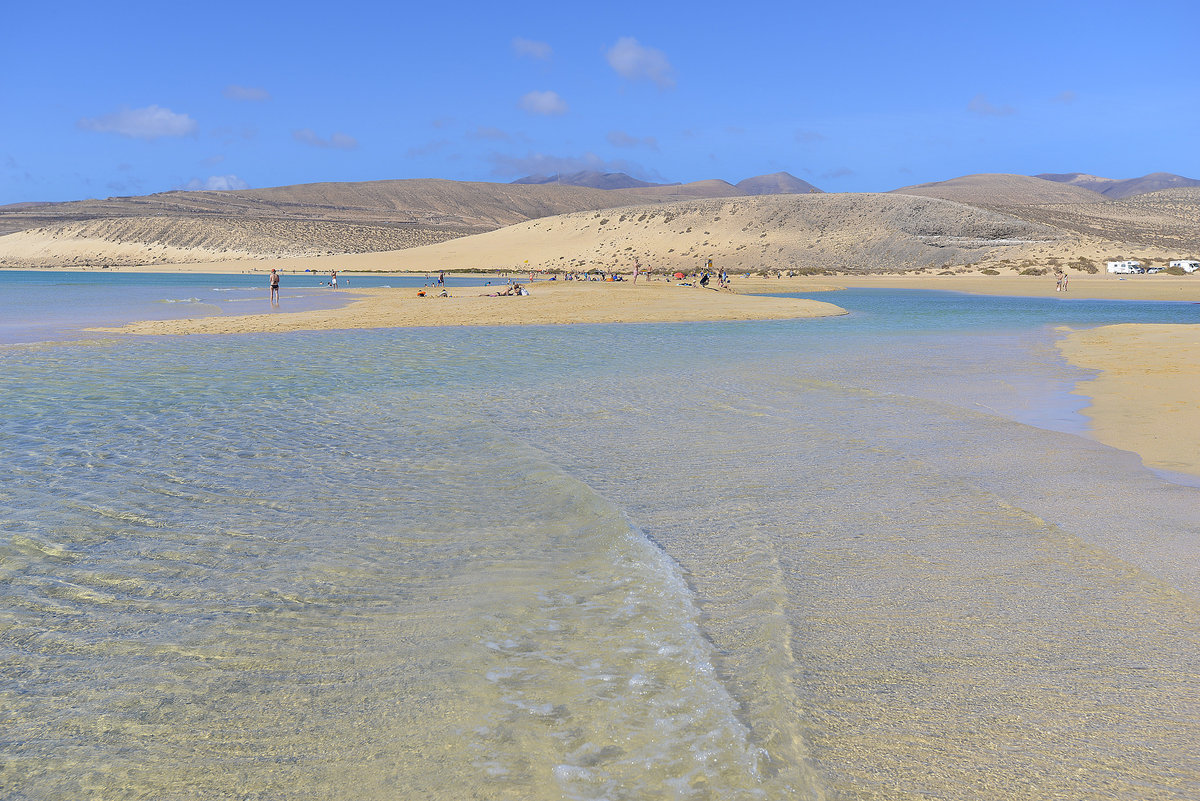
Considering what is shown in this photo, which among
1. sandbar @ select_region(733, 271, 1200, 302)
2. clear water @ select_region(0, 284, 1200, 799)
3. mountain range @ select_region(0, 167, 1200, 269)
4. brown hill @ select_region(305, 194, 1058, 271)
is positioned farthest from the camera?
mountain range @ select_region(0, 167, 1200, 269)

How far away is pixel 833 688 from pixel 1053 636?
51.2 inches

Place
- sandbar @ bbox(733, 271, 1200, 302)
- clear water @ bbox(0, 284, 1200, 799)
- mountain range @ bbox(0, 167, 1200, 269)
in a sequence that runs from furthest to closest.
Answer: mountain range @ bbox(0, 167, 1200, 269) < sandbar @ bbox(733, 271, 1200, 302) < clear water @ bbox(0, 284, 1200, 799)

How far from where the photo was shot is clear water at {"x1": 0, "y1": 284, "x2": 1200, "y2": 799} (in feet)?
10.9

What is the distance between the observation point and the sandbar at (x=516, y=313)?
25.9 m

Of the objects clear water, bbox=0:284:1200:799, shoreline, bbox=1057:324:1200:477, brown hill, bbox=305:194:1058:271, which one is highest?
brown hill, bbox=305:194:1058:271

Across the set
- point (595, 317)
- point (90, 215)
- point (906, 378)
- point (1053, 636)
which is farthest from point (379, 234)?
point (1053, 636)

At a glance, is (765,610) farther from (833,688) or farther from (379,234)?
(379,234)

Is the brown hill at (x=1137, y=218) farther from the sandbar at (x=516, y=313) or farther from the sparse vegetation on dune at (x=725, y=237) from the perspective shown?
the sandbar at (x=516, y=313)

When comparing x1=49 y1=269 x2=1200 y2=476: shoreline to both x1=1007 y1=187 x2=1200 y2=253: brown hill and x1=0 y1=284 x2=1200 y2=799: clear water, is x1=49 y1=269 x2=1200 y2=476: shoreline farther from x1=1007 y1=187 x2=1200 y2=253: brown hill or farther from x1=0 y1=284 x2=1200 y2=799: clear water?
x1=1007 y1=187 x2=1200 y2=253: brown hill

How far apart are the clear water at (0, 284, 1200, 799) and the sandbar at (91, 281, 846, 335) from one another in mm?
16221

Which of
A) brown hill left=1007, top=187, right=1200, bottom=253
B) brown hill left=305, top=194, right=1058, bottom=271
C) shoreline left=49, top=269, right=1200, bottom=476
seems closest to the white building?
shoreline left=49, top=269, right=1200, bottom=476

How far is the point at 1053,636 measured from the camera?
14.1 feet

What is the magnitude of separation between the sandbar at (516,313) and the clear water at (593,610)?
1622cm

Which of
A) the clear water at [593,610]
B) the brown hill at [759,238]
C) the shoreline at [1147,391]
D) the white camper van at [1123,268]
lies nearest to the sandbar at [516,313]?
the shoreline at [1147,391]
